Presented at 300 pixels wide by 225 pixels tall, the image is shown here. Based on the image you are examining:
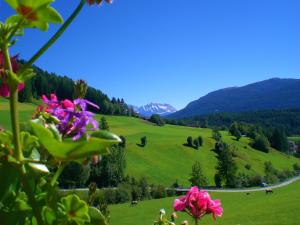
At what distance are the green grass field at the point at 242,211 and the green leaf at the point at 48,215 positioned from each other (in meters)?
39.0

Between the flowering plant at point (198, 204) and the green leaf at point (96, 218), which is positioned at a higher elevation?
the green leaf at point (96, 218)

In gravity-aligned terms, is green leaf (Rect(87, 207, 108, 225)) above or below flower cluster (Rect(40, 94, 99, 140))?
below

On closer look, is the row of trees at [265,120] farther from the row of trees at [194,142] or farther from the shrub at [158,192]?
the shrub at [158,192]

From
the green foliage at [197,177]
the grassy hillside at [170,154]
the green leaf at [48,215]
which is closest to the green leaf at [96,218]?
the green leaf at [48,215]

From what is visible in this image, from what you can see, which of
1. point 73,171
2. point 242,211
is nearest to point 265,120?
point 242,211

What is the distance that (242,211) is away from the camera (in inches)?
2012

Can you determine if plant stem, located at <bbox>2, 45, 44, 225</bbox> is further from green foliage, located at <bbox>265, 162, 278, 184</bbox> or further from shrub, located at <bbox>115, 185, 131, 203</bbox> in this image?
green foliage, located at <bbox>265, 162, 278, 184</bbox>

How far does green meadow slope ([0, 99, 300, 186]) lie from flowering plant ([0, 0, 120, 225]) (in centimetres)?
6696

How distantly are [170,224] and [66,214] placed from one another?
84cm

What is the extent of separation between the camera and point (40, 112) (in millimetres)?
976

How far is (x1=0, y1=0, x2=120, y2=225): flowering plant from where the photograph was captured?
1.94 ft

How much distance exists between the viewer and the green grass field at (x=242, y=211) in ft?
142

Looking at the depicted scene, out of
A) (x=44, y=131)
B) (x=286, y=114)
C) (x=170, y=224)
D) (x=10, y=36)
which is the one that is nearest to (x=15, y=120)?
(x=44, y=131)

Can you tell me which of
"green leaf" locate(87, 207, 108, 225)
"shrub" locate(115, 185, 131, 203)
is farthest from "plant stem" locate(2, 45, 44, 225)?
"shrub" locate(115, 185, 131, 203)
